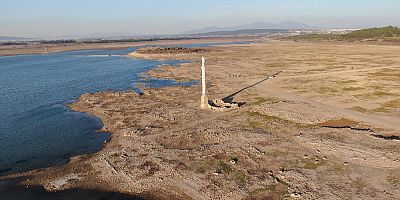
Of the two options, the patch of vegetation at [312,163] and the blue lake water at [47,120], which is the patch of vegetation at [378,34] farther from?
the patch of vegetation at [312,163]

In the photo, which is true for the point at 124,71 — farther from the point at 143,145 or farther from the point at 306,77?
the point at 143,145

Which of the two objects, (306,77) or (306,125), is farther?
(306,77)

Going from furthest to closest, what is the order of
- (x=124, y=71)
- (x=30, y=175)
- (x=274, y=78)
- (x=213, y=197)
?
(x=124, y=71)
(x=274, y=78)
(x=30, y=175)
(x=213, y=197)

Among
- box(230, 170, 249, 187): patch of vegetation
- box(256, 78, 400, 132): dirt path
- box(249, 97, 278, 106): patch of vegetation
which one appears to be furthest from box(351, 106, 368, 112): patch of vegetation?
box(230, 170, 249, 187): patch of vegetation

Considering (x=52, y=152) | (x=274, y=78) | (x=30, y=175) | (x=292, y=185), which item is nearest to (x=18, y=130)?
(x=52, y=152)

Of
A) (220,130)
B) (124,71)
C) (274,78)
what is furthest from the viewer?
(124,71)

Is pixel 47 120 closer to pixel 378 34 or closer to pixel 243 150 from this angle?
pixel 243 150

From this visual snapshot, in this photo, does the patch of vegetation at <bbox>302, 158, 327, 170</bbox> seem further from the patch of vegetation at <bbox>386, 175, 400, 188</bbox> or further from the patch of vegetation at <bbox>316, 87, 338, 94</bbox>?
the patch of vegetation at <bbox>316, 87, 338, 94</bbox>

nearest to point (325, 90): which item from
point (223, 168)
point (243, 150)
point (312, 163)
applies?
point (243, 150)
